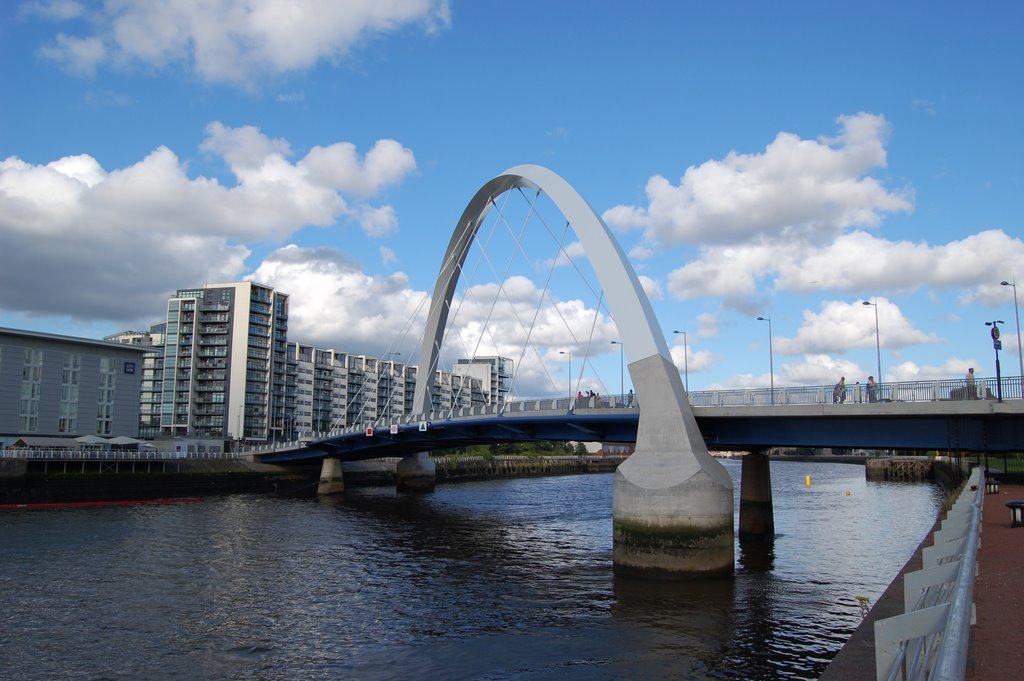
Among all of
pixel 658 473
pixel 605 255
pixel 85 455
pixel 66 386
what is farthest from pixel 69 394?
pixel 658 473

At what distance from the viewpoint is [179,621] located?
822 inches

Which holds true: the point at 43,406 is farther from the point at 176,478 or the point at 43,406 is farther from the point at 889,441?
the point at 889,441

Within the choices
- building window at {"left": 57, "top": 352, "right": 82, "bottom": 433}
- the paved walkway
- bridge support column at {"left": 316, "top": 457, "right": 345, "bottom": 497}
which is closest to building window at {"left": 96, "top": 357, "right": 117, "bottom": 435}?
building window at {"left": 57, "top": 352, "right": 82, "bottom": 433}

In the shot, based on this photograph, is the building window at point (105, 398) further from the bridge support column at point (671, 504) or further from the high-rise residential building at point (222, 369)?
the bridge support column at point (671, 504)

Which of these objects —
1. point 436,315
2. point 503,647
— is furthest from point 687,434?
point 436,315

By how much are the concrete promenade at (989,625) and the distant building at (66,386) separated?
75.0 metres

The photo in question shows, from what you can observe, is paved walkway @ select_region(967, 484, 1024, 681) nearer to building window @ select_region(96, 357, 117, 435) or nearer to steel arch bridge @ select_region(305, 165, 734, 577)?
steel arch bridge @ select_region(305, 165, 734, 577)

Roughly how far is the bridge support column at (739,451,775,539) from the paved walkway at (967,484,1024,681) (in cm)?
1865

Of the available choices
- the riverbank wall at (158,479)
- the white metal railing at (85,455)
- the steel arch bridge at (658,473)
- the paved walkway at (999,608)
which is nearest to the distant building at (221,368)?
the riverbank wall at (158,479)

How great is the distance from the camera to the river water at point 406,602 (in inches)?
671

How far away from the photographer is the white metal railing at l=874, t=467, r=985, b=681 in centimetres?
345

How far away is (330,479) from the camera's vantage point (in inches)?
2763

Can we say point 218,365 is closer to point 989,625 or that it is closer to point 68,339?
point 68,339

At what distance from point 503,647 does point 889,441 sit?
1803cm
